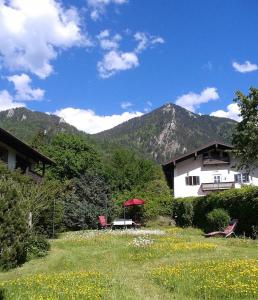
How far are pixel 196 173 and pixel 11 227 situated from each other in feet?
143

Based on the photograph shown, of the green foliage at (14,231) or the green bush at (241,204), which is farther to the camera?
the green bush at (241,204)

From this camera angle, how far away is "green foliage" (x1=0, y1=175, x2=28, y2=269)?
18.6 meters

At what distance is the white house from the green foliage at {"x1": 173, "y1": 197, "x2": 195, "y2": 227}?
1046 centimetres

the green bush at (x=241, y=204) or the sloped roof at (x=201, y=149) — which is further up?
the sloped roof at (x=201, y=149)

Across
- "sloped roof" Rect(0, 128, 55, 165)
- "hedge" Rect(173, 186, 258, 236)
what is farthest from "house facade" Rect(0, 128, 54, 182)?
"hedge" Rect(173, 186, 258, 236)

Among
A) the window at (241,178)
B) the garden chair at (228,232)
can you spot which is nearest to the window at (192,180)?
the window at (241,178)

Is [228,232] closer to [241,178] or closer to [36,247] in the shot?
[36,247]

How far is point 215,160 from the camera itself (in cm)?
5916

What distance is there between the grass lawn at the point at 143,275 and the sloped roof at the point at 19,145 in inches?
602

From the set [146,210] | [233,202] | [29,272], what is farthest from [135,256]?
[146,210]

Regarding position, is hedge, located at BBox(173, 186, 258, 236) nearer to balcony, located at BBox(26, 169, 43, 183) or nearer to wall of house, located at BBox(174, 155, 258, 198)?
balcony, located at BBox(26, 169, 43, 183)

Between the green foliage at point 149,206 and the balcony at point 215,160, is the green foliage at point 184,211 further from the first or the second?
the balcony at point 215,160

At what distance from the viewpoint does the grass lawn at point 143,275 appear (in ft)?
38.6

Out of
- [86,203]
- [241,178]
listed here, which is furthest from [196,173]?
[86,203]
